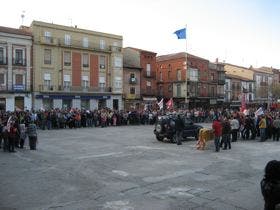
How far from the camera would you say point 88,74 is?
169 ft

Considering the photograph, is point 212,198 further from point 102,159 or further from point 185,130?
point 185,130

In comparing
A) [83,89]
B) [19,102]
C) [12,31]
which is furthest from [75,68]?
[12,31]

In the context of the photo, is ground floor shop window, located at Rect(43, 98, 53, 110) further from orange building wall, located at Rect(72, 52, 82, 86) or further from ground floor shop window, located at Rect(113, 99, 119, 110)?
ground floor shop window, located at Rect(113, 99, 119, 110)

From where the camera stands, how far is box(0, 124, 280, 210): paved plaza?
27.5 ft

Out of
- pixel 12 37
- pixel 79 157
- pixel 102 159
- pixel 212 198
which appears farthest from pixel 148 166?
pixel 12 37

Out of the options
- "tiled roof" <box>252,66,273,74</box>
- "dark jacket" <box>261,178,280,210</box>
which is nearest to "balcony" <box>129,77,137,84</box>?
"tiled roof" <box>252,66,273,74</box>

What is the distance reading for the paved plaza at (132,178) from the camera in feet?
27.5

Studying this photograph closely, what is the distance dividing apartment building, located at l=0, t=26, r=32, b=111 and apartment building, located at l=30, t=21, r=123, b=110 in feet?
3.30

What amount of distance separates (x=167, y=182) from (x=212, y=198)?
75.1 inches

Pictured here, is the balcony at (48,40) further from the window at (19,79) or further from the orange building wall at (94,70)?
the orange building wall at (94,70)

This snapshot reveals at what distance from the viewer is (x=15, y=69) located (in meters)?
44.6

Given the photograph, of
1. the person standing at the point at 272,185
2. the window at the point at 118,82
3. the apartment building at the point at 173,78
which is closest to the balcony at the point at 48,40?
the window at the point at 118,82

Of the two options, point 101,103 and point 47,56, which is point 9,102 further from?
point 101,103

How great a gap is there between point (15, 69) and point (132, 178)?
3741 cm
